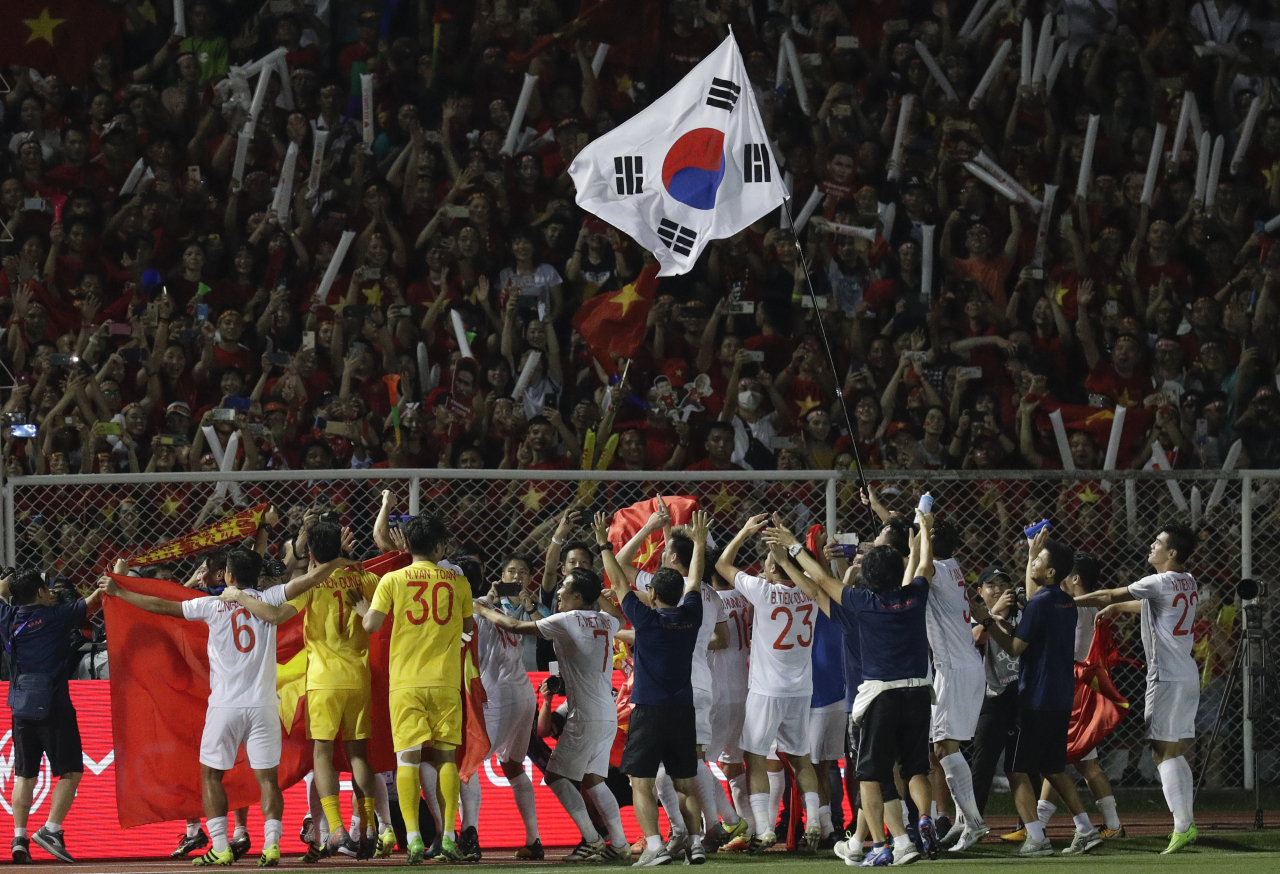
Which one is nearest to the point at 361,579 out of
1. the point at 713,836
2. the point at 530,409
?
the point at 713,836

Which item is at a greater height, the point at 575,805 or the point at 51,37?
the point at 51,37

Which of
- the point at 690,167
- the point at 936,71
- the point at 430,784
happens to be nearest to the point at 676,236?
the point at 690,167

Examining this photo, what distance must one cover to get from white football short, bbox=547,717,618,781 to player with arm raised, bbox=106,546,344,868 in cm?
165

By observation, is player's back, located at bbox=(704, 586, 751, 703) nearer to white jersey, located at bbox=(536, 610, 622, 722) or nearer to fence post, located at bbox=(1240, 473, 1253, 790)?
white jersey, located at bbox=(536, 610, 622, 722)

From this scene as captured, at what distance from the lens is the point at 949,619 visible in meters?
11.0

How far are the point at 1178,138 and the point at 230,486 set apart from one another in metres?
10.4

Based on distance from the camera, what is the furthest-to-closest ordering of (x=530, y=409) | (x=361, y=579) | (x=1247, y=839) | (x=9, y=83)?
(x=9, y=83), (x=530, y=409), (x=1247, y=839), (x=361, y=579)

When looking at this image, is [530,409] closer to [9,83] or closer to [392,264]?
[392,264]

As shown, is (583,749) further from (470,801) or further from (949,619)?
(949,619)

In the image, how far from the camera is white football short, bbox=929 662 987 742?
11062 mm

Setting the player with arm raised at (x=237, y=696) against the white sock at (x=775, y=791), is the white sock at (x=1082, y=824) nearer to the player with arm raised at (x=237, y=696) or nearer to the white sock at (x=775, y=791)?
the white sock at (x=775, y=791)

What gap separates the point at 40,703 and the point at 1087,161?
11163mm

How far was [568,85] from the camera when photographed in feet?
57.5

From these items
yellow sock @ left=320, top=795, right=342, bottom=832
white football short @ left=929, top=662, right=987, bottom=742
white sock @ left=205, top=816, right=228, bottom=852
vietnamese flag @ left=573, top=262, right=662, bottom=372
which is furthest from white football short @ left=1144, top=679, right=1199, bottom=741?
white sock @ left=205, top=816, right=228, bottom=852
